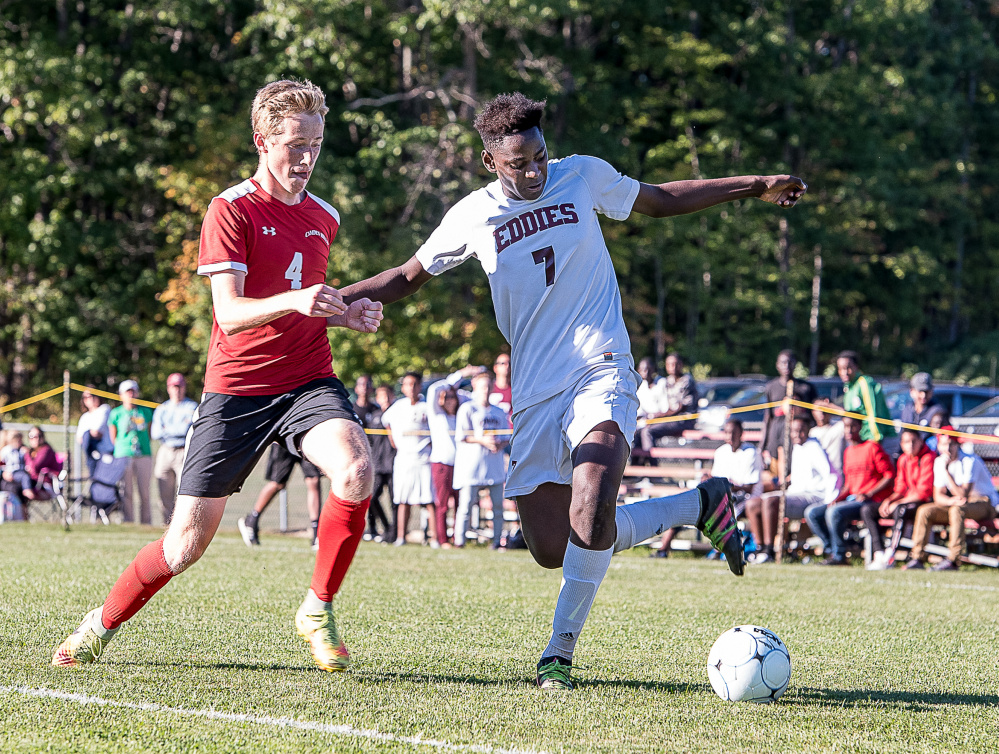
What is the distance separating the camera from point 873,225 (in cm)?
3728

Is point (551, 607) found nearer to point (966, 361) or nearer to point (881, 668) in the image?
point (881, 668)

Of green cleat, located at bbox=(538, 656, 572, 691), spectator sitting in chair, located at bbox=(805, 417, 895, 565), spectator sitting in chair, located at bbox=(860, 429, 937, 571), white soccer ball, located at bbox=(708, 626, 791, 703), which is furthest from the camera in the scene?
spectator sitting in chair, located at bbox=(805, 417, 895, 565)

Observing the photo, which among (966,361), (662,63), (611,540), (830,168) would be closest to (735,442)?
(611,540)

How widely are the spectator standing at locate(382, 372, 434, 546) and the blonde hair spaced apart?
934cm

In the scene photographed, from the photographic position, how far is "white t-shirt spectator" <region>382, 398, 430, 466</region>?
14.0 meters

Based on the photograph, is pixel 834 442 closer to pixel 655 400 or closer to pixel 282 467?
pixel 655 400

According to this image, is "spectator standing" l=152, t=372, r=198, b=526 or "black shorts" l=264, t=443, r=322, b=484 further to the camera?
"spectator standing" l=152, t=372, r=198, b=526

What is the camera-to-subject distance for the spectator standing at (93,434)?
16062 millimetres

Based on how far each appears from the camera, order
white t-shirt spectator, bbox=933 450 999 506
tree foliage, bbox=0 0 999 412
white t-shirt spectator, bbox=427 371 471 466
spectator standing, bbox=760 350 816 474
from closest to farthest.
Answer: white t-shirt spectator, bbox=933 450 999 506 < spectator standing, bbox=760 350 816 474 < white t-shirt spectator, bbox=427 371 471 466 < tree foliage, bbox=0 0 999 412

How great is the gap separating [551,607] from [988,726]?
3.68 m

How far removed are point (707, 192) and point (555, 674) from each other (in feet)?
7.01

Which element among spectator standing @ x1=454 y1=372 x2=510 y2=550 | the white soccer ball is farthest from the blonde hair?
spectator standing @ x1=454 y1=372 x2=510 y2=550

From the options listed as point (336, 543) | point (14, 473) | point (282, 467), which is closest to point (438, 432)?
point (282, 467)

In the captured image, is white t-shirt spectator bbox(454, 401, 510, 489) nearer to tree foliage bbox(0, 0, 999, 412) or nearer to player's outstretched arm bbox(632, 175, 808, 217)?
player's outstretched arm bbox(632, 175, 808, 217)
